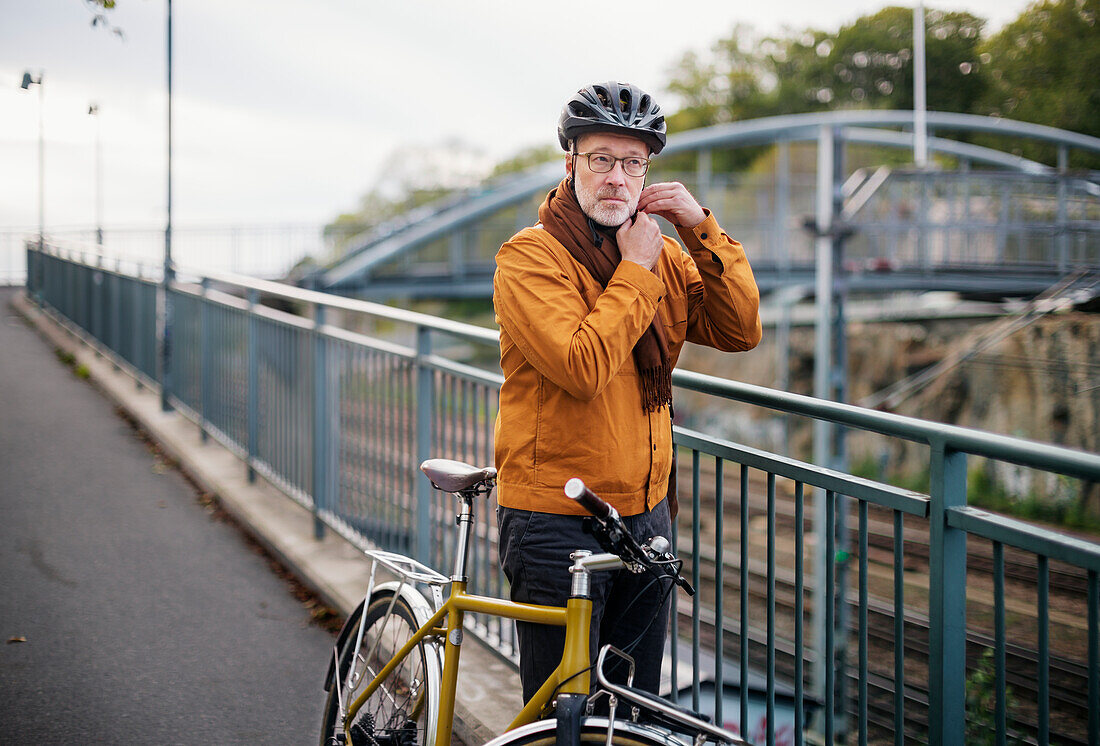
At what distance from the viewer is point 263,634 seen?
4645 millimetres

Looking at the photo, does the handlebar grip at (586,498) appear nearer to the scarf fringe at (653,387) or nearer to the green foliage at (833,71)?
the scarf fringe at (653,387)

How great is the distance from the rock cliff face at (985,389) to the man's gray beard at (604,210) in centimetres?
2030

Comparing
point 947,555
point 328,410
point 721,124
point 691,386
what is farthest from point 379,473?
point 721,124

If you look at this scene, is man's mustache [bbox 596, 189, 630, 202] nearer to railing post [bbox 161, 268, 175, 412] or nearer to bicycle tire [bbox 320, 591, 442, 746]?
bicycle tire [bbox 320, 591, 442, 746]

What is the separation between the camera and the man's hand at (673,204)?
233cm

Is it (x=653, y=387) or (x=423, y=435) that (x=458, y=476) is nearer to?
(x=653, y=387)

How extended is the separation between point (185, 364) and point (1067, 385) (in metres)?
23.4

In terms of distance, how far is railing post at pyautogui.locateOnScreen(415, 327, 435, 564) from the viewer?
442cm

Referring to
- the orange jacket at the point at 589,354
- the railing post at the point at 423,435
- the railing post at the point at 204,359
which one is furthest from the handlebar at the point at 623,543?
the railing post at the point at 204,359

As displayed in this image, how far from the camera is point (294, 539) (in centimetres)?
571

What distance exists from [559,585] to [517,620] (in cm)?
17

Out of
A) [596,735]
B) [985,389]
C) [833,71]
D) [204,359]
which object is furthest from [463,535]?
[833,71]

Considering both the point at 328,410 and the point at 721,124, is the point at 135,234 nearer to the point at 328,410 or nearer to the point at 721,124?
the point at 328,410

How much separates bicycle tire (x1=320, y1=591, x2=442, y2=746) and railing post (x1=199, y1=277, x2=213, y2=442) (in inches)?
204
